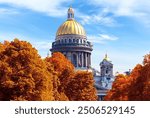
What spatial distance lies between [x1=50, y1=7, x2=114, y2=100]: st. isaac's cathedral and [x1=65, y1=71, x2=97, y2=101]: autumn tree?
9530 cm

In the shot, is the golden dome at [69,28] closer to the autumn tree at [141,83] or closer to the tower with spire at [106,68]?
the tower with spire at [106,68]

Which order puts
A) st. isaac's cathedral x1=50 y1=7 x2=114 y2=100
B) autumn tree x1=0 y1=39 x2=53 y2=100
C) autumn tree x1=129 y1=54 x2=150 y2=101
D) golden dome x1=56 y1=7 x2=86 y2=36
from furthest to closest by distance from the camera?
golden dome x1=56 y1=7 x2=86 y2=36
st. isaac's cathedral x1=50 y1=7 x2=114 y2=100
autumn tree x1=129 y1=54 x2=150 y2=101
autumn tree x1=0 y1=39 x2=53 y2=100

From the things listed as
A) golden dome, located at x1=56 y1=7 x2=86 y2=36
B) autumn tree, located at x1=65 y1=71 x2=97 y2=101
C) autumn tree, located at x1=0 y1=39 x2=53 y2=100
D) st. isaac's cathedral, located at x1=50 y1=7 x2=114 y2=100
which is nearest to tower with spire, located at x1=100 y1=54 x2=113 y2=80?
st. isaac's cathedral, located at x1=50 y1=7 x2=114 y2=100

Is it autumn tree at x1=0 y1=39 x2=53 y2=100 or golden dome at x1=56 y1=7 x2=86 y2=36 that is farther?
golden dome at x1=56 y1=7 x2=86 y2=36

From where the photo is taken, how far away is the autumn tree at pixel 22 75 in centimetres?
4419

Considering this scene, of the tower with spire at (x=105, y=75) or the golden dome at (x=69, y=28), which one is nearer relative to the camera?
the tower with spire at (x=105, y=75)

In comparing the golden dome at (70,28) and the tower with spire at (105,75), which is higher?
the golden dome at (70,28)

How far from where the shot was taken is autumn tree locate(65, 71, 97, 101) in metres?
66.6

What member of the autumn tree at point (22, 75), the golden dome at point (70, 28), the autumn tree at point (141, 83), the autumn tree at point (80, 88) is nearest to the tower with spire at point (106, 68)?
the golden dome at point (70, 28)

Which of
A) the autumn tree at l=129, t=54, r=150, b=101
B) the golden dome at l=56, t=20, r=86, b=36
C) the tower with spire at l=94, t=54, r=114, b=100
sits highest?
the golden dome at l=56, t=20, r=86, b=36

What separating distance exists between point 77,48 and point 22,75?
428 feet

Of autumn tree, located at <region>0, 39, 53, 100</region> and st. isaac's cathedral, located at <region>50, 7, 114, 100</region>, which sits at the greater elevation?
st. isaac's cathedral, located at <region>50, 7, 114, 100</region>

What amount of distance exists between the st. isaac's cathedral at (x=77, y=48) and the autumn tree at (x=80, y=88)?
313ft

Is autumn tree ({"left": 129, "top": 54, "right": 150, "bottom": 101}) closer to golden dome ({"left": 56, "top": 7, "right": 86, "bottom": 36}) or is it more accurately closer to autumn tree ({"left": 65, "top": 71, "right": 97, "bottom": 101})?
autumn tree ({"left": 65, "top": 71, "right": 97, "bottom": 101})
